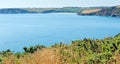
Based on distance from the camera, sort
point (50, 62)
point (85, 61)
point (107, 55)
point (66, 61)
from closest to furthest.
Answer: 1. point (50, 62)
2. point (66, 61)
3. point (85, 61)
4. point (107, 55)

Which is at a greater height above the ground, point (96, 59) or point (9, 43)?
point (96, 59)

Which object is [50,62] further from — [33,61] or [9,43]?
[9,43]

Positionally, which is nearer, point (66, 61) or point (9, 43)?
point (66, 61)

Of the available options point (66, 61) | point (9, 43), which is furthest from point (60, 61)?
point (9, 43)

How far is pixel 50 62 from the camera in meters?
8.97

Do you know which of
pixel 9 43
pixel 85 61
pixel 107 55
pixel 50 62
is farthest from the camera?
pixel 9 43

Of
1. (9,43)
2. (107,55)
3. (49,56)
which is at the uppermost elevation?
(49,56)

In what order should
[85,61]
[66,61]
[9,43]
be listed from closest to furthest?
[66,61] → [85,61] → [9,43]

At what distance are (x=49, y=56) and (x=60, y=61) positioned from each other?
66 centimetres

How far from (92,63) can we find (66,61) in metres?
0.96

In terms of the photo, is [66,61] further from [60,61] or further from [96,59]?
[96,59]

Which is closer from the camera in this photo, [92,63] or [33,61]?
[33,61]

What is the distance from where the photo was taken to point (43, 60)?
9133 mm

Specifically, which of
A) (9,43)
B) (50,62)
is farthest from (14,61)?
(9,43)
